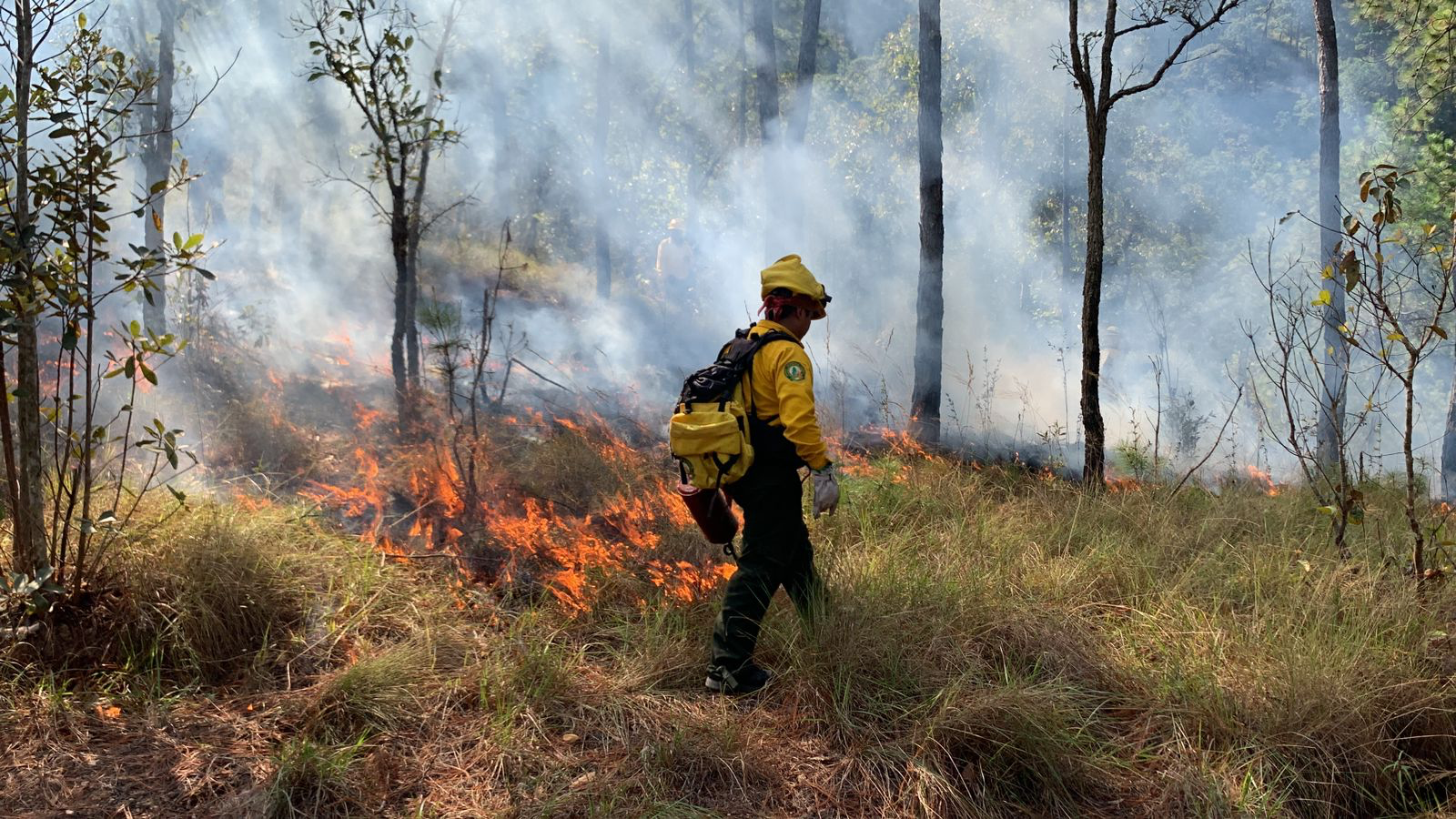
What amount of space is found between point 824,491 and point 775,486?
0.85ft

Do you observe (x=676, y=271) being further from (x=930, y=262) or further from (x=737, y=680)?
(x=737, y=680)

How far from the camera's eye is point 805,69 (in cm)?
1291

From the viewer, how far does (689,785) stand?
2781 mm

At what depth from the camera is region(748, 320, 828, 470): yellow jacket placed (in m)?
3.23

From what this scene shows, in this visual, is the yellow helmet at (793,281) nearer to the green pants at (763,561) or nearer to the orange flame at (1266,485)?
the green pants at (763,561)

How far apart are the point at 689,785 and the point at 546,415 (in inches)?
213

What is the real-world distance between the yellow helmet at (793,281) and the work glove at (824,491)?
2.07 feet

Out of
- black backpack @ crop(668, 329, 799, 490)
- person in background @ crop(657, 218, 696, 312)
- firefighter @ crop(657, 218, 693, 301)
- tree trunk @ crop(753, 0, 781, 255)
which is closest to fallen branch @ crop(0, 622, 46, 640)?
black backpack @ crop(668, 329, 799, 490)

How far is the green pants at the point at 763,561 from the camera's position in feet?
11.1

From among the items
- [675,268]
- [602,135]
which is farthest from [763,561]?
[602,135]

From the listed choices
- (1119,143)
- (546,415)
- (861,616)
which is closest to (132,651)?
(861,616)

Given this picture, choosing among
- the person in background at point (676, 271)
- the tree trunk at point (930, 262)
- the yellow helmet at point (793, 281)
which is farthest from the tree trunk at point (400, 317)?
the person in background at point (676, 271)

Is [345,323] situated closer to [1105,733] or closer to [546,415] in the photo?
[546,415]

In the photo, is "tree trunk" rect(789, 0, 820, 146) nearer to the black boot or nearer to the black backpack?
the black backpack
